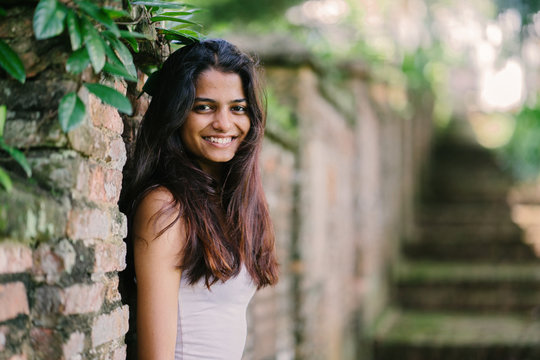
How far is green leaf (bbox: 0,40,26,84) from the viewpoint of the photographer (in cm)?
136

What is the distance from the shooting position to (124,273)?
184 cm

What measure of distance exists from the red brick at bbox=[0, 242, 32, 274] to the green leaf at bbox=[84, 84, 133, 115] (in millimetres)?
378

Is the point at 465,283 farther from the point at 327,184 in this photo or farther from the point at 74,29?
the point at 74,29

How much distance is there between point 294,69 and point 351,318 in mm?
2732

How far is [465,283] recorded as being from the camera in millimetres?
7293

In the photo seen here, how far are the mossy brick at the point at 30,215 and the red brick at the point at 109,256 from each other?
0.45 feet

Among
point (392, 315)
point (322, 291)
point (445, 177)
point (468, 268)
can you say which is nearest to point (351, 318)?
point (322, 291)

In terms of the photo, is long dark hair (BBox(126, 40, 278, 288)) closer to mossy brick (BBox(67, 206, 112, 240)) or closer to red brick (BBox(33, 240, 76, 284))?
mossy brick (BBox(67, 206, 112, 240))

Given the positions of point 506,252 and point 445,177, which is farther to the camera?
point 445,177

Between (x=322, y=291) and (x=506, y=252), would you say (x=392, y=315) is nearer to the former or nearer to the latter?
(x=506, y=252)

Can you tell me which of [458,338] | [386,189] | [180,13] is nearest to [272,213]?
[180,13]

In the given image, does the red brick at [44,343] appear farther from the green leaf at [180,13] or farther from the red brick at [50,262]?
the green leaf at [180,13]

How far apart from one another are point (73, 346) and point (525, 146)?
738 cm

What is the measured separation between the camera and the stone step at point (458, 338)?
18.8 ft
